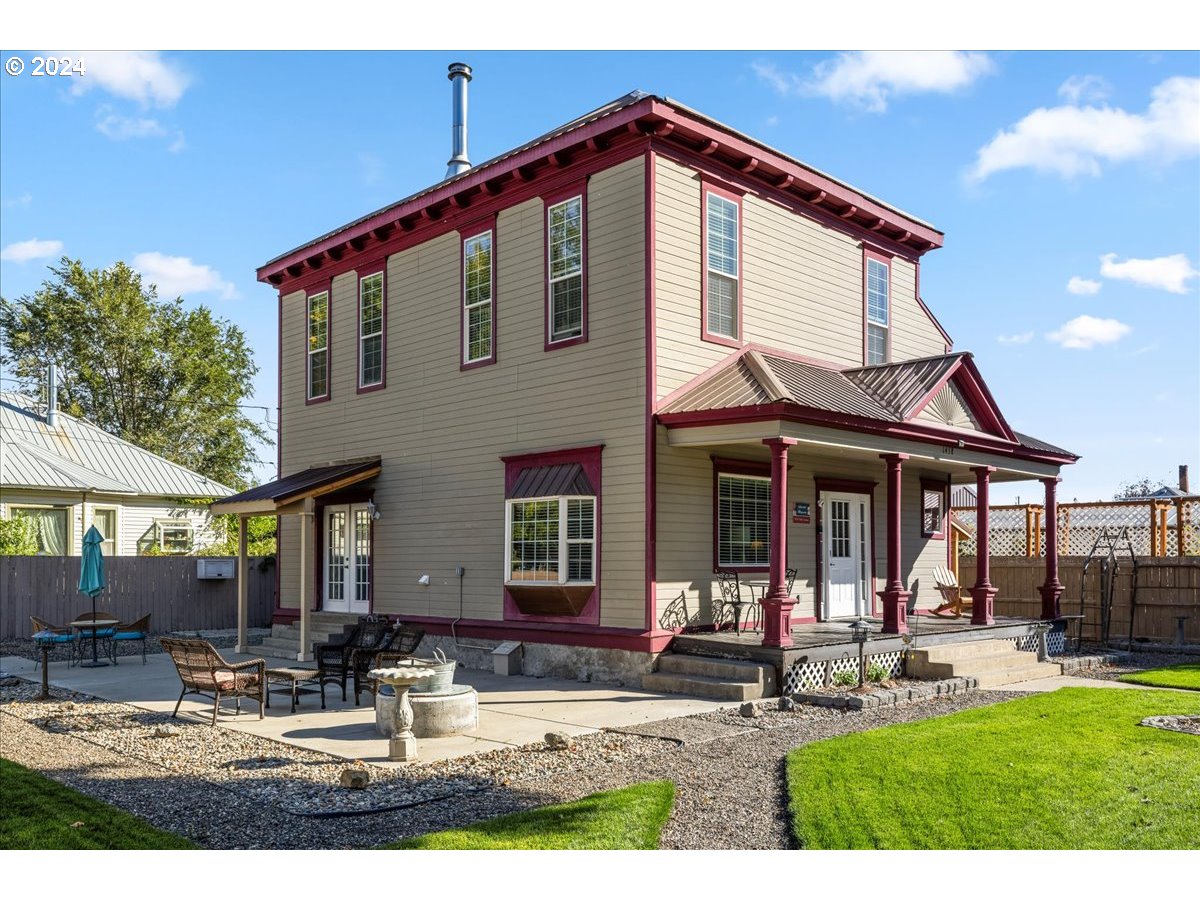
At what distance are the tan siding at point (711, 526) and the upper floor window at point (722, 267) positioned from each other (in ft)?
5.67

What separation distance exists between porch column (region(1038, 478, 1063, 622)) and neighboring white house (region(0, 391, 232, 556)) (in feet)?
69.0

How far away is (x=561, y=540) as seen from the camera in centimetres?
1370

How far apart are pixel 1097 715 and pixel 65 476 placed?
2362 centimetres

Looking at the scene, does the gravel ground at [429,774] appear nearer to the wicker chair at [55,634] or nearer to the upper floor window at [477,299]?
the wicker chair at [55,634]

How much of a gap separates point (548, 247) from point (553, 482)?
335cm

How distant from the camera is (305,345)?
19359 mm

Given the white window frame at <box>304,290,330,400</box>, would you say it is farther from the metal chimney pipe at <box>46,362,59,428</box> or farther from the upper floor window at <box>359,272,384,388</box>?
the metal chimney pipe at <box>46,362,59,428</box>

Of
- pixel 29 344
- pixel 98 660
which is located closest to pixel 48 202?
pixel 98 660

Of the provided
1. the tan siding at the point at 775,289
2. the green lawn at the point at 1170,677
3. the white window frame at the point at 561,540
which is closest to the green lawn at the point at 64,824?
the white window frame at the point at 561,540

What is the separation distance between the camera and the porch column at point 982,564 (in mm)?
15141

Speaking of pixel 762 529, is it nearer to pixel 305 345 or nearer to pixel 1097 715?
pixel 1097 715

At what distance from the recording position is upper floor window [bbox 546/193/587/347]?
13.8 m

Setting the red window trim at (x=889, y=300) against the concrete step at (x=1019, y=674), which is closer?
the concrete step at (x=1019, y=674)

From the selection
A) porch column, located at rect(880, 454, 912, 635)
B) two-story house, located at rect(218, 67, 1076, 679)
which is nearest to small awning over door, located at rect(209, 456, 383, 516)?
two-story house, located at rect(218, 67, 1076, 679)
